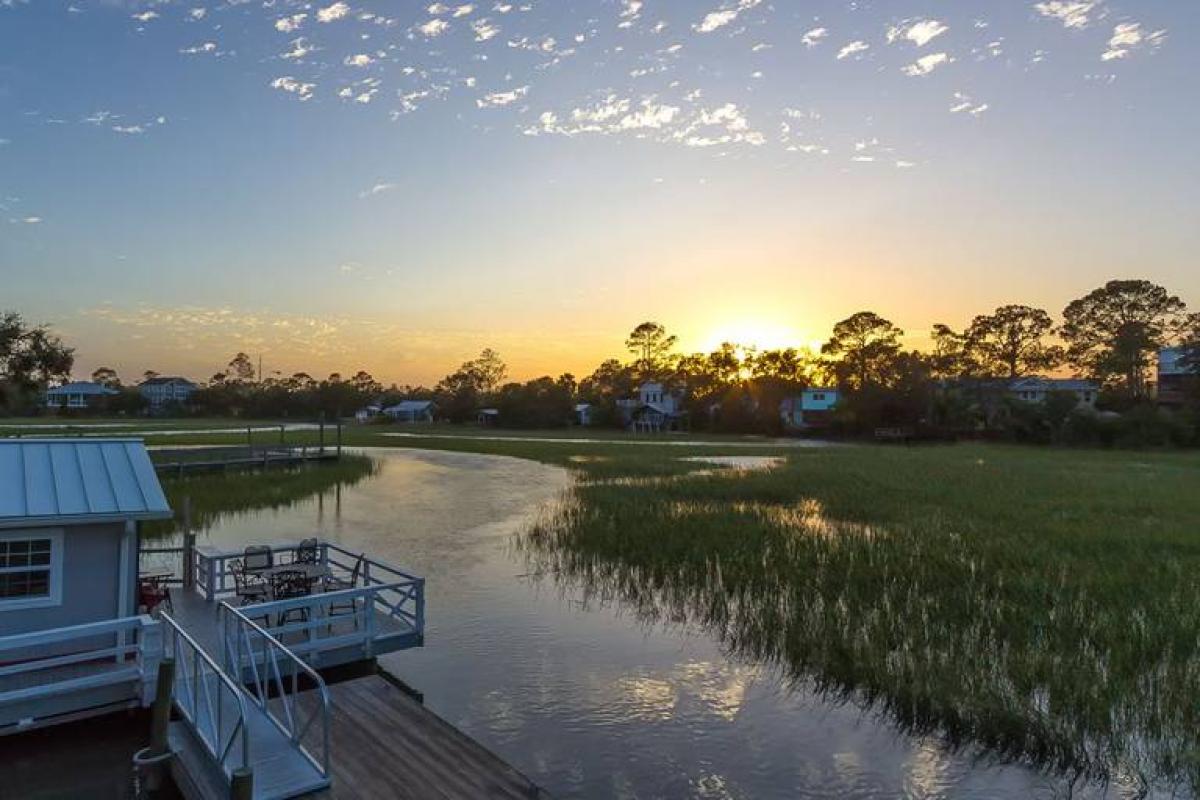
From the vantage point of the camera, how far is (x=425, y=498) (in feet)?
112

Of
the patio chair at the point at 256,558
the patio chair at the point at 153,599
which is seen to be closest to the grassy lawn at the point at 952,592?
the patio chair at the point at 256,558

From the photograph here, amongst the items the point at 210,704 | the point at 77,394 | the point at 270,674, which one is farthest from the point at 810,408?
the point at 77,394

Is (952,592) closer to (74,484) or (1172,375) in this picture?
(74,484)

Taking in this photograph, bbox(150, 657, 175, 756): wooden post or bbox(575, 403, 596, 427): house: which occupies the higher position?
bbox(575, 403, 596, 427): house

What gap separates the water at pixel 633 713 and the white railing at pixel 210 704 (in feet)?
10.9

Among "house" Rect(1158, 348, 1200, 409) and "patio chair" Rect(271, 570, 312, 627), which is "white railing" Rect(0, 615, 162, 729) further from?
"house" Rect(1158, 348, 1200, 409)

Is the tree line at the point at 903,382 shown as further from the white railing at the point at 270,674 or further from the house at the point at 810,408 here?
the white railing at the point at 270,674

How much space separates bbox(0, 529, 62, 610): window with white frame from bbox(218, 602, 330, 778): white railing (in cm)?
224

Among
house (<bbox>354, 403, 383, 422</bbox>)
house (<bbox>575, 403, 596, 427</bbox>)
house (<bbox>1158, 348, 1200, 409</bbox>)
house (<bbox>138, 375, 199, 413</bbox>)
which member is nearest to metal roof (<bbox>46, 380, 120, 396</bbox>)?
house (<bbox>138, 375, 199, 413</bbox>)

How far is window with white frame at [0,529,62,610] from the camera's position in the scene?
9891mm

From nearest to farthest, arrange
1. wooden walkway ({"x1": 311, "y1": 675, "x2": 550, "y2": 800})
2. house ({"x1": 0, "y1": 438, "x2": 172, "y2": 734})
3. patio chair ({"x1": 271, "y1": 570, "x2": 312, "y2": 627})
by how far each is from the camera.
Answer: wooden walkway ({"x1": 311, "y1": 675, "x2": 550, "y2": 800})
house ({"x1": 0, "y1": 438, "x2": 172, "y2": 734})
patio chair ({"x1": 271, "y1": 570, "x2": 312, "y2": 627})

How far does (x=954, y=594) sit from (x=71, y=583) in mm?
16005

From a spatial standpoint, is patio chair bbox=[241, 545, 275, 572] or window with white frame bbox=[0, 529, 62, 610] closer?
window with white frame bbox=[0, 529, 62, 610]

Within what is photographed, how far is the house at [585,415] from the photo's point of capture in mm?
115688
